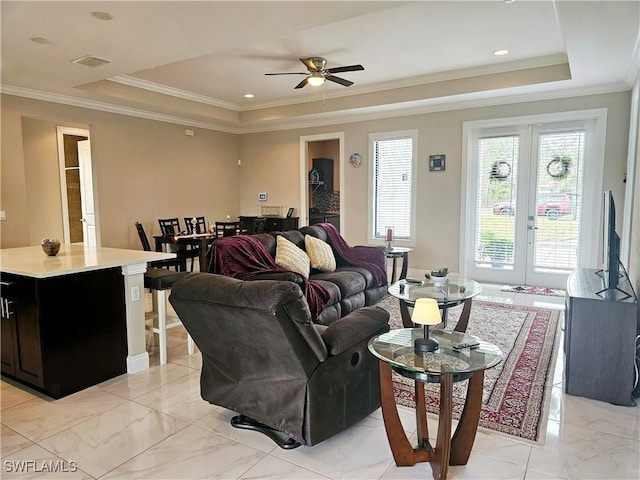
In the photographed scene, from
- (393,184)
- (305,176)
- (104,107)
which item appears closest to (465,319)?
(393,184)

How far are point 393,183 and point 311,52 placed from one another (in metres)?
2.73

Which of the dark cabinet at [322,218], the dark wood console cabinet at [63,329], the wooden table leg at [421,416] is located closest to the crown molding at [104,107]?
the dark cabinet at [322,218]

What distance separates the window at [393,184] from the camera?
6703 mm

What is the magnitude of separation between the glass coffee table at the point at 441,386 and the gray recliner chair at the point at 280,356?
0.22 m

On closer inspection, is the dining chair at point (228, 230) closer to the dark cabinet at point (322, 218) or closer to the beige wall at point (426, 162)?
the beige wall at point (426, 162)

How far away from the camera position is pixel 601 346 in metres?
2.75

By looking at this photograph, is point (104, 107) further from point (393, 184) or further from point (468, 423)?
point (468, 423)

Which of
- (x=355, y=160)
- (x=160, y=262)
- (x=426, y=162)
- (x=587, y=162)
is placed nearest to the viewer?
(x=587, y=162)

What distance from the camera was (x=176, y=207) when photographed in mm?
7344

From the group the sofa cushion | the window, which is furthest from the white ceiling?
the sofa cushion

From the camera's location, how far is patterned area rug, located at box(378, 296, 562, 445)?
2.51 metres

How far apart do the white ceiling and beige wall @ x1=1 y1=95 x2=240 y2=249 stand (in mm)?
249

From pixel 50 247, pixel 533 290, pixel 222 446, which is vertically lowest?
pixel 222 446

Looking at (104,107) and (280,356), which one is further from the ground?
(104,107)
